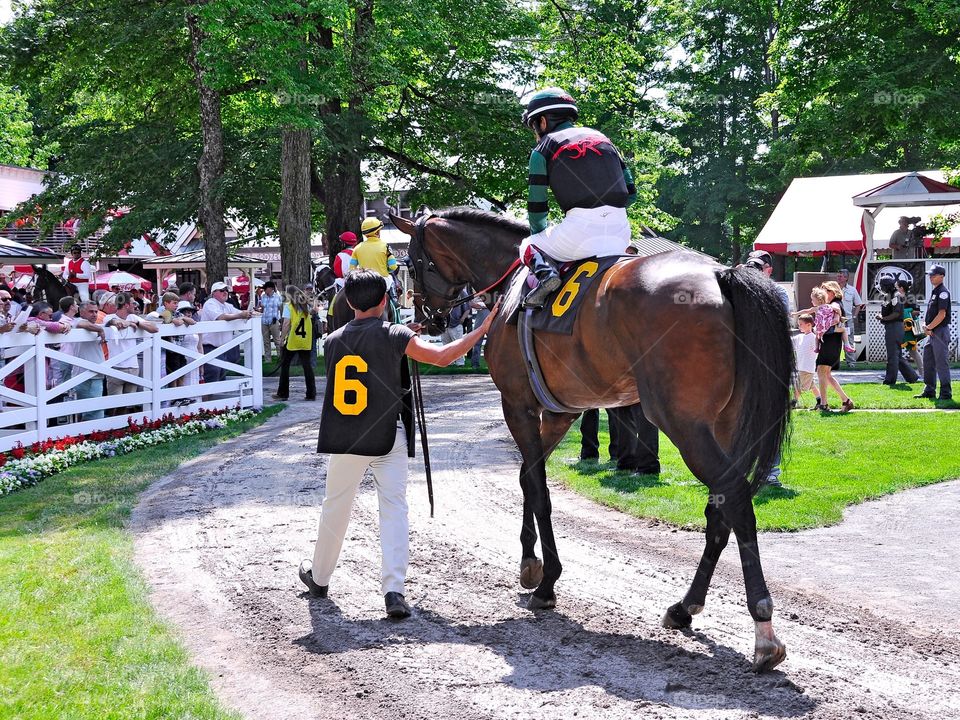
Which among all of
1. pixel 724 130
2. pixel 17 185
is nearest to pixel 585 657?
pixel 17 185

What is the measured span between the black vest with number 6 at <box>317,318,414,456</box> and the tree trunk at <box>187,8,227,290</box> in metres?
16.3

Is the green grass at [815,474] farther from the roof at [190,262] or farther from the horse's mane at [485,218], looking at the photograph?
the roof at [190,262]

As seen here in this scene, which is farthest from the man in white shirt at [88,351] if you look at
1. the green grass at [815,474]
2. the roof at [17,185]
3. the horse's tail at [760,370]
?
the roof at [17,185]

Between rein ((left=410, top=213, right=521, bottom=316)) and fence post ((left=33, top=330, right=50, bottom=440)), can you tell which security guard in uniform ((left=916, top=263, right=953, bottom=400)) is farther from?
fence post ((left=33, top=330, right=50, bottom=440))

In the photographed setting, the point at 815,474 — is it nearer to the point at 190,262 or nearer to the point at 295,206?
the point at 295,206

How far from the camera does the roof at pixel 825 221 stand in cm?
2736

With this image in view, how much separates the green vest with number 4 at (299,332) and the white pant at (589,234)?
34.7 feet

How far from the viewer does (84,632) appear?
5230 millimetres

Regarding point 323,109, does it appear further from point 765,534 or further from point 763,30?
point 763,30

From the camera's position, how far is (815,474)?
30.5 ft

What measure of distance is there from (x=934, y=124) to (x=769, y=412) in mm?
14251

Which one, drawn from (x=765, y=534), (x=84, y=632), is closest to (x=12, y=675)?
(x=84, y=632)

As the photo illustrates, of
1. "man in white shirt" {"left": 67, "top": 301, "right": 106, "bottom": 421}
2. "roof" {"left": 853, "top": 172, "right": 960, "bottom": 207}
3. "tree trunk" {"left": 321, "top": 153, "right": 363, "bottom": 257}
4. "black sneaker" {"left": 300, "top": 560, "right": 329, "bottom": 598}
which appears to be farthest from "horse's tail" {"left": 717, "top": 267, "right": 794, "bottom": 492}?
"tree trunk" {"left": 321, "top": 153, "right": 363, "bottom": 257}

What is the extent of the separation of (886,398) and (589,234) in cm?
1058
